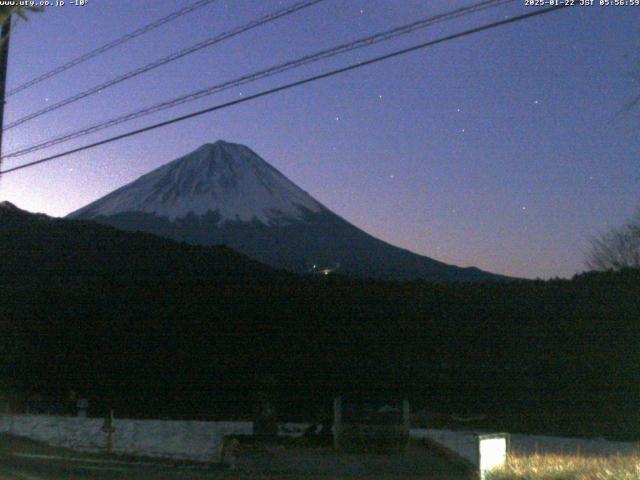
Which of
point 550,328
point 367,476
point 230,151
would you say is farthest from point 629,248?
point 230,151

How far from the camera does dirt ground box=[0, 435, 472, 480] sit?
11.2 meters

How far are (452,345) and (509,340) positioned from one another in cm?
146

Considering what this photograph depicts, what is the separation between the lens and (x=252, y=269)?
24.4 metres

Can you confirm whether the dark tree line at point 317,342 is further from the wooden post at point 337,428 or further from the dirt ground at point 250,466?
the dirt ground at point 250,466

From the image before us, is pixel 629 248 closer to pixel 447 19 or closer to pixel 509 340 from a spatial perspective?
pixel 509 340

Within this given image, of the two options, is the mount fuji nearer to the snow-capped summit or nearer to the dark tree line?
the snow-capped summit

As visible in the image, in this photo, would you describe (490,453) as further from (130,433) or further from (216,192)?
(216,192)

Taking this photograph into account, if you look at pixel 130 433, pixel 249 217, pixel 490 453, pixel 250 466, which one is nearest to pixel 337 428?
pixel 250 466

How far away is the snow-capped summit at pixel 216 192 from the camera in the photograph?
64.1 m

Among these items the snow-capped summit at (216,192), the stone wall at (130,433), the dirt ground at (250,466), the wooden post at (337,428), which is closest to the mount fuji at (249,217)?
the snow-capped summit at (216,192)

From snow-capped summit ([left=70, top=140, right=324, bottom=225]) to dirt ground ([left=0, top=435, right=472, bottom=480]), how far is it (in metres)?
47.2

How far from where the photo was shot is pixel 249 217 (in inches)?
2522

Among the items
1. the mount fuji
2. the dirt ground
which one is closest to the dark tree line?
the dirt ground

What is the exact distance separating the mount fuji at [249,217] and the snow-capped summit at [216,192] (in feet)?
0.28
